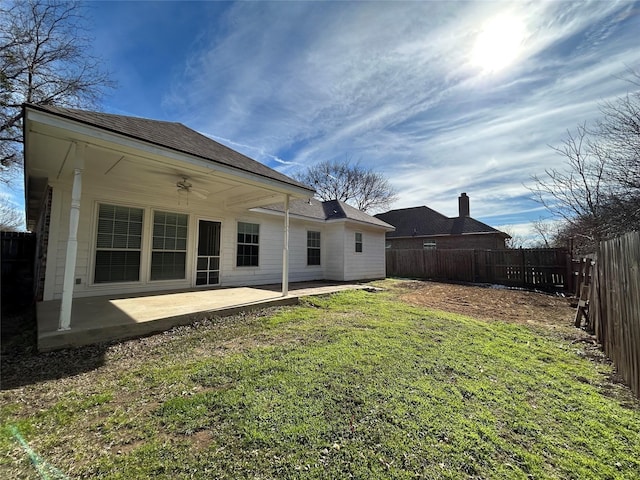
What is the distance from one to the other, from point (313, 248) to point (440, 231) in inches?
608

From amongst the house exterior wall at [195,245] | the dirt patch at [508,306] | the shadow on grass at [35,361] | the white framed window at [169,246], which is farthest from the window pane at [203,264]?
the dirt patch at [508,306]

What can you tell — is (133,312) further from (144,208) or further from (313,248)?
(313,248)

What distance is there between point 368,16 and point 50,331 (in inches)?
325

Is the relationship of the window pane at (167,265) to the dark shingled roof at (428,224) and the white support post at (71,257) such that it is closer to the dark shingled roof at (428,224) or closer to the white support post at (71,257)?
the white support post at (71,257)

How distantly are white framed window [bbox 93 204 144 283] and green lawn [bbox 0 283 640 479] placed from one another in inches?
135

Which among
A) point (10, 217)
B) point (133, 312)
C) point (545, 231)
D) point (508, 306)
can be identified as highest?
point (10, 217)

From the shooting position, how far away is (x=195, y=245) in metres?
7.86

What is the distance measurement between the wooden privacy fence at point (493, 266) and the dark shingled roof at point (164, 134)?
11702 millimetres

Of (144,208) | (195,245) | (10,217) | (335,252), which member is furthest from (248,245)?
(10,217)

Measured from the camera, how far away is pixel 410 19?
6133 millimetres

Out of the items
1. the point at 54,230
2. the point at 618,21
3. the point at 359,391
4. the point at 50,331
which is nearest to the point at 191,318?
the point at 50,331

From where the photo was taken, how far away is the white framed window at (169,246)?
23.4 feet

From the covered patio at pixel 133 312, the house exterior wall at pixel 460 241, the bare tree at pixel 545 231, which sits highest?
the bare tree at pixel 545 231

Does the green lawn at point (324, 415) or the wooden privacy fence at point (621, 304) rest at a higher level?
the wooden privacy fence at point (621, 304)
